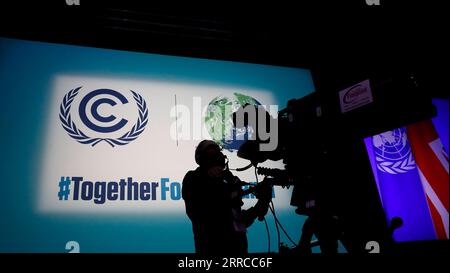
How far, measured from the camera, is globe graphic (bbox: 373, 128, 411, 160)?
306 centimetres

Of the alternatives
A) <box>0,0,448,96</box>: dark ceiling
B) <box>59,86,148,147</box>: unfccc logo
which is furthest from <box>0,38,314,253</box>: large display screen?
<box>0,0,448,96</box>: dark ceiling

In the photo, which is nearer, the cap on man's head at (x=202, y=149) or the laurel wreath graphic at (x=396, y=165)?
the cap on man's head at (x=202, y=149)

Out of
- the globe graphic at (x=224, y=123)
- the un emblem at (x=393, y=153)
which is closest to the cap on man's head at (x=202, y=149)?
the globe graphic at (x=224, y=123)

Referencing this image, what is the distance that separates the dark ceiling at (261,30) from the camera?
105 inches

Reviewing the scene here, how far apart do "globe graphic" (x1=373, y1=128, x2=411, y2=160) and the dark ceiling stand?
72cm

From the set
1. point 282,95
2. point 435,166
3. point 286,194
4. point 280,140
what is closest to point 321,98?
point 280,140

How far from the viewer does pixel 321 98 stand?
132cm

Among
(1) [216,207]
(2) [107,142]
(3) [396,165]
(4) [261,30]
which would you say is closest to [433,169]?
(3) [396,165]

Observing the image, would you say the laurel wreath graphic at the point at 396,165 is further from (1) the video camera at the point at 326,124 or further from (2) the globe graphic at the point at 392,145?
(1) the video camera at the point at 326,124

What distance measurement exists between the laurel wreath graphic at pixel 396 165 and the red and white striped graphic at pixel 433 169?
0.15 m

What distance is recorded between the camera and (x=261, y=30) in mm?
3016

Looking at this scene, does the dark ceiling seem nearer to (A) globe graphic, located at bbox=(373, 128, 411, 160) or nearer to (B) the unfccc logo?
(B) the unfccc logo

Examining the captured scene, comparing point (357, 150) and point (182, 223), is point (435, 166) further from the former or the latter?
point (182, 223)
